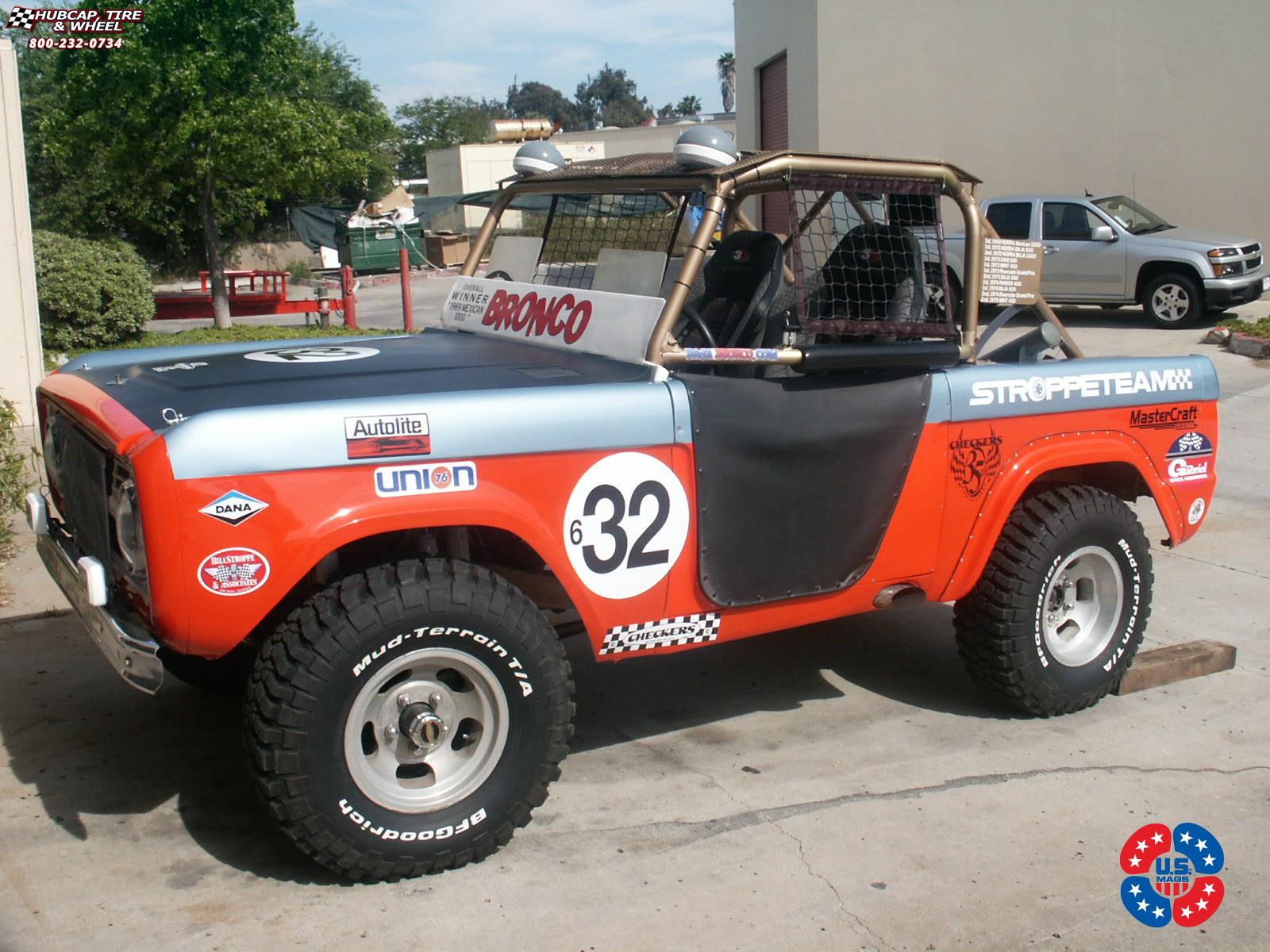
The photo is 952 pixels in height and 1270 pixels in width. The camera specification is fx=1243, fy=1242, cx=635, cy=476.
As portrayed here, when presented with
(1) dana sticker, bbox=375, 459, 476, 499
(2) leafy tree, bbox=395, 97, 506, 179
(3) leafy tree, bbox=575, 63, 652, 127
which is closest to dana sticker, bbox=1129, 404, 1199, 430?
(1) dana sticker, bbox=375, 459, 476, 499

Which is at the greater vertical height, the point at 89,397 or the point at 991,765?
the point at 89,397

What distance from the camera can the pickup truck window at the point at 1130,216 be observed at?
1580cm

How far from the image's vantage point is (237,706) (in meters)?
4.74

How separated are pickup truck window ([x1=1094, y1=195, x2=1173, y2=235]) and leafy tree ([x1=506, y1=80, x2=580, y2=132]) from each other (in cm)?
12320

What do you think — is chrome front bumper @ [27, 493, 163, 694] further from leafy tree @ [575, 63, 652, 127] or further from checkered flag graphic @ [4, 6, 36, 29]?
leafy tree @ [575, 63, 652, 127]

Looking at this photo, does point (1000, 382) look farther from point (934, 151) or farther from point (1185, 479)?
point (934, 151)

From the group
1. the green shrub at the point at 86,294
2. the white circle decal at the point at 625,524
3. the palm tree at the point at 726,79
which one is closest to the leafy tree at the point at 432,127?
the palm tree at the point at 726,79

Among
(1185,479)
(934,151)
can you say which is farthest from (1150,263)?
(1185,479)

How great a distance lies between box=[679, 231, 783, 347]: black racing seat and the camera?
436cm

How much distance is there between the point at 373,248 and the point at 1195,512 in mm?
28108

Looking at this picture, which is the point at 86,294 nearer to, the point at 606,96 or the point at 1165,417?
the point at 1165,417

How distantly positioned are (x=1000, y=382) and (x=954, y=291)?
59cm

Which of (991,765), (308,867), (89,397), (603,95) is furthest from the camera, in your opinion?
(603,95)

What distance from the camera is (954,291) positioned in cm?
478
